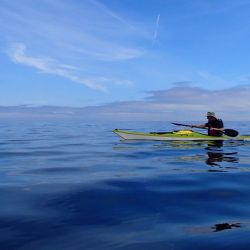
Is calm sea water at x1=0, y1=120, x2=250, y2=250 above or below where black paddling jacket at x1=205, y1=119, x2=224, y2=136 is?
below

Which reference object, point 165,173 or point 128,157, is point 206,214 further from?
point 128,157

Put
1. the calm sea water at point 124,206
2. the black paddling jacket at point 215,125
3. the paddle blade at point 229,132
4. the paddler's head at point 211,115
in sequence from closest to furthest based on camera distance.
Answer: the calm sea water at point 124,206 < the paddler's head at point 211,115 < the black paddling jacket at point 215,125 < the paddle blade at point 229,132

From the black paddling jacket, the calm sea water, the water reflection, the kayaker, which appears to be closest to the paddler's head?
the kayaker

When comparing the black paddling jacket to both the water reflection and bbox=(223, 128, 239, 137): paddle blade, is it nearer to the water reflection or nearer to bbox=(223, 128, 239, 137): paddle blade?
bbox=(223, 128, 239, 137): paddle blade

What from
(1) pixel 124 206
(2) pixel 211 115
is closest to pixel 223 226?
(1) pixel 124 206

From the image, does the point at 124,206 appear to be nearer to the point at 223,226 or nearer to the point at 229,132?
the point at 223,226

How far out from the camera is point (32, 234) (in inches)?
257

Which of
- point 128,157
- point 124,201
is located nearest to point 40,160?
point 128,157

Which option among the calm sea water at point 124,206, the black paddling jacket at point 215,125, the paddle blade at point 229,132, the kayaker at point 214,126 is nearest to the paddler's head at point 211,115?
the kayaker at point 214,126

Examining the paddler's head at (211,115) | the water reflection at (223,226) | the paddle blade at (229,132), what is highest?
the paddler's head at (211,115)

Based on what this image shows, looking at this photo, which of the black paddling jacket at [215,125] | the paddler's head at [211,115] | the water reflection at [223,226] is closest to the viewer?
the water reflection at [223,226]

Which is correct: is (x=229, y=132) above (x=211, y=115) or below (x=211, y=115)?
below

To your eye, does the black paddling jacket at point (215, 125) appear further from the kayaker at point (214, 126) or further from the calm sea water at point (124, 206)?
the calm sea water at point (124, 206)

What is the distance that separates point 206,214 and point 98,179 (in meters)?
5.06
